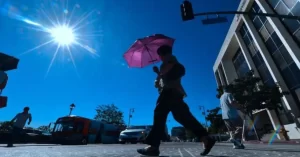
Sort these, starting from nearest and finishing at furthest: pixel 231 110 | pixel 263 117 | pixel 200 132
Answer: pixel 200 132 < pixel 231 110 < pixel 263 117

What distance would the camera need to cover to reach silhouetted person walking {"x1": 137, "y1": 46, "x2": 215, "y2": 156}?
3.01 m

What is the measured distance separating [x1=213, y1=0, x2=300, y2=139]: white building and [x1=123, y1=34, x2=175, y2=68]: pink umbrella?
17523 millimetres

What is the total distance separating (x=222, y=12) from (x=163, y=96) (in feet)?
25.2

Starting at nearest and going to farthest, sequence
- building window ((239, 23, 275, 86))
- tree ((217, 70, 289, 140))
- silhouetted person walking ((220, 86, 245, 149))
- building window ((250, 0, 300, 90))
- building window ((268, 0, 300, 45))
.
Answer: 1. silhouetted person walking ((220, 86, 245, 149))
2. building window ((268, 0, 300, 45))
3. tree ((217, 70, 289, 140))
4. building window ((250, 0, 300, 90))
5. building window ((239, 23, 275, 86))

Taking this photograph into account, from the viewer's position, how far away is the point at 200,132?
3.04m

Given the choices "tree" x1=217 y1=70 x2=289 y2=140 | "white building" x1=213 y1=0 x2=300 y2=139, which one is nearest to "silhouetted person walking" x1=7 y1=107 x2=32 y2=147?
"tree" x1=217 y1=70 x2=289 y2=140

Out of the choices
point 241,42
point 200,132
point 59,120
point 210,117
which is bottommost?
point 200,132

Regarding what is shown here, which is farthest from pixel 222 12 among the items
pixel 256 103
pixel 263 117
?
pixel 263 117

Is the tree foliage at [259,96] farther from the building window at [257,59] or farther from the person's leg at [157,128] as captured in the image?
the person's leg at [157,128]

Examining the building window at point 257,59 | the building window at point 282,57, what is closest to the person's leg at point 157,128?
the building window at point 282,57

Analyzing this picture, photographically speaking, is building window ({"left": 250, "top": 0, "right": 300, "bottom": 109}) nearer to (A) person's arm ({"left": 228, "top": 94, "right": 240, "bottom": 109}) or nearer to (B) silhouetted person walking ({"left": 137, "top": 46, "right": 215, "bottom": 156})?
(A) person's arm ({"left": 228, "top": 94, "right": 240, "bottom": 109})

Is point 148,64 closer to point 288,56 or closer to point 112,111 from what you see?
point 288,56

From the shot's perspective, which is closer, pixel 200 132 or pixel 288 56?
pixel 200 132

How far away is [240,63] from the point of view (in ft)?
107
